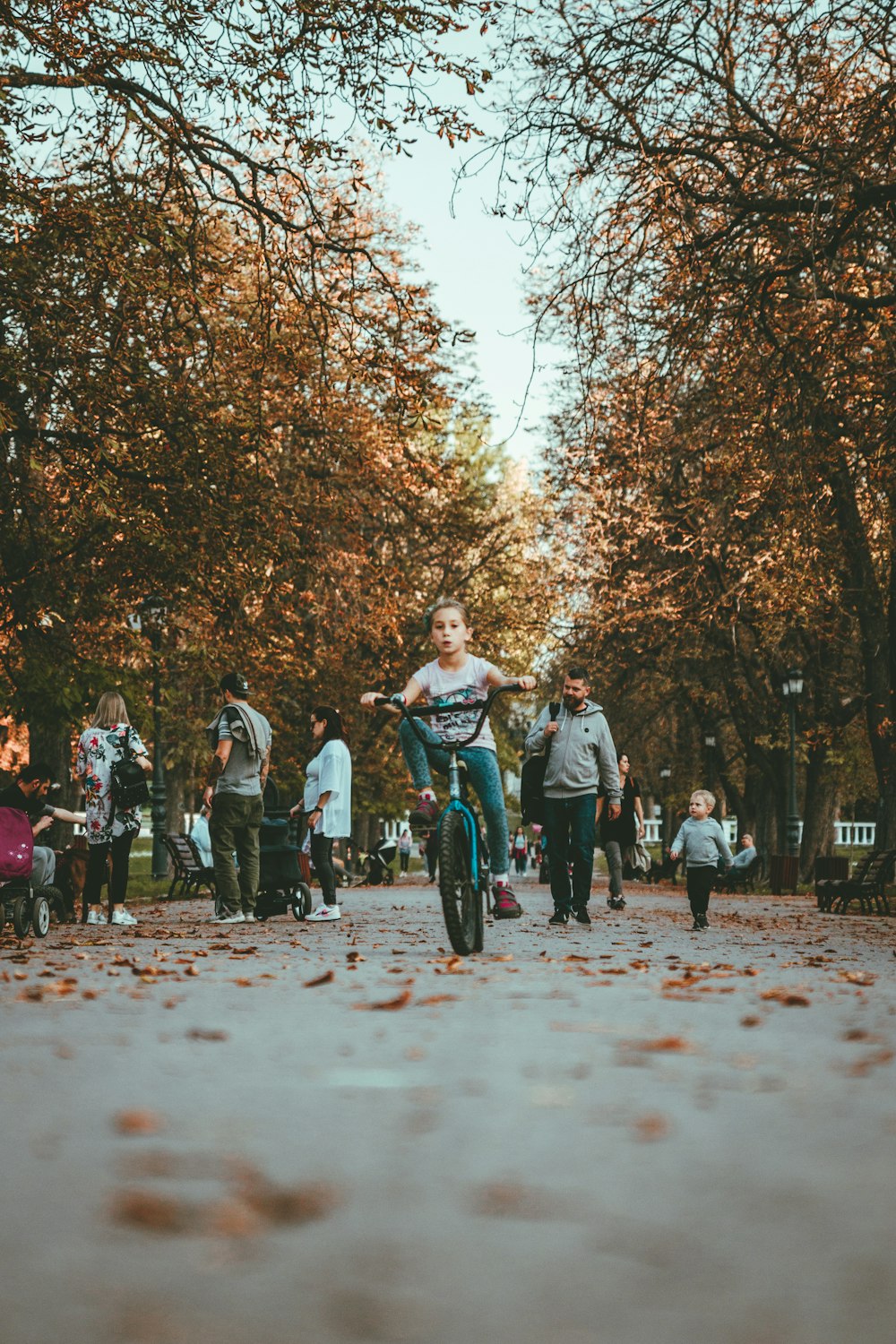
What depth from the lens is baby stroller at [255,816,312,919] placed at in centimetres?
1497

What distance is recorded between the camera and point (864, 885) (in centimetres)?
2067

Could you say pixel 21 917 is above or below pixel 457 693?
below

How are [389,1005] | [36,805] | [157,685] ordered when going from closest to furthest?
[389,1005]
[36,805]
[157,685]

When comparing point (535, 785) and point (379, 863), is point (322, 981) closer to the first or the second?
point (535, 785)

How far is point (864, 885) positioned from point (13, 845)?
40.6ft

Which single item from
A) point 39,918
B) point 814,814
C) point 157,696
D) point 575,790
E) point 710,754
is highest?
point 710,754

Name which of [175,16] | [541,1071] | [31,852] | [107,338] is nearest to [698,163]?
[175,16]

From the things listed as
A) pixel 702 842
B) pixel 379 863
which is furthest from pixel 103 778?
pixel 379 863

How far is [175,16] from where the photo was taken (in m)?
14.0

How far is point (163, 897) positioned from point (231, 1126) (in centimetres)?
2002

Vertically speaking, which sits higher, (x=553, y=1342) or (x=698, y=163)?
(x=698, y=163)

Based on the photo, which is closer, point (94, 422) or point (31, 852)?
point (31, 852)

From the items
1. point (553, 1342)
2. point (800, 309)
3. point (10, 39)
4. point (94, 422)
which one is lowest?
point (553, 1342)

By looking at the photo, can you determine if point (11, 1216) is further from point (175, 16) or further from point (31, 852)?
point (175, 16)
